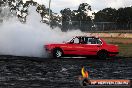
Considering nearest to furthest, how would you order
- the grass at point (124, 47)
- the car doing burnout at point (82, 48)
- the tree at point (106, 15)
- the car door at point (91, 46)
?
the car doing burnout at point (82, 48) → the car door at point (91, 46) → the grass at point (124, 47) → the tree at point (106, 15)

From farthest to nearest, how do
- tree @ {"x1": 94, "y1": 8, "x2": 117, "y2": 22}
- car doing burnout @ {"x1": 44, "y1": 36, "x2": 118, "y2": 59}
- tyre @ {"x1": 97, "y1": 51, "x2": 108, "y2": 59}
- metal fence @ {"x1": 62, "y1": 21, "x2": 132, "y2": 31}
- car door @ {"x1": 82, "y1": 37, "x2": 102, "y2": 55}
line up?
tree @ {"x1": 94, "y1": 8, "x2": 117, "y2": 22} < metal fence @ {"x1": 62, "y1": 21, "x2": 132, "y2": 31} < tyre @ {"x1": 97, "y1": 51, "x2": 108, "y2": 59} < car door @ {"x1": 82, "y1": 37, "x2": 102, "y2": 55} < car doing burnout @ {"x1": 44, "y1": 36, "x2": 118, "y2": 59}

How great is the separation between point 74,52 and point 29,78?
1023 cm

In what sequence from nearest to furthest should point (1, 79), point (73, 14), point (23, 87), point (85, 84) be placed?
point (85, 84), point (23, 87), point (1, 79), point (73, 14)

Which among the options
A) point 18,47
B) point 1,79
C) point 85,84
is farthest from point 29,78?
point 18,47

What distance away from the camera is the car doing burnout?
84.9ft

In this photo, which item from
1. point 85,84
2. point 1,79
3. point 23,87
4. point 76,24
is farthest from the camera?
point 76,24

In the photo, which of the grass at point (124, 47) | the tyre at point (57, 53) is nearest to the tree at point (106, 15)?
the grass at point (124, 47)

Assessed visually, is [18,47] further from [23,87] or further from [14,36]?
[23,87]

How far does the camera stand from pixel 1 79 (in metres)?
15.4

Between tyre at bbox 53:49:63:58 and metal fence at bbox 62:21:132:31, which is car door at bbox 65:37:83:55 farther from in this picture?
metal fence at bbox 62:21:132:31

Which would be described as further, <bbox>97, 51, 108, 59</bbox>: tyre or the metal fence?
the metal fence

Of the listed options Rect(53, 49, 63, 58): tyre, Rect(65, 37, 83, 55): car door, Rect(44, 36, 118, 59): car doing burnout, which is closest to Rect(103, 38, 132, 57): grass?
Rect(44, 36, 118, 59): car doing burnout

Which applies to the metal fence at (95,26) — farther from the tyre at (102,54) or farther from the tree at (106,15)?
the tree at (106,15)

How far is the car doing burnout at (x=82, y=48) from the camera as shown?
2589 cm
